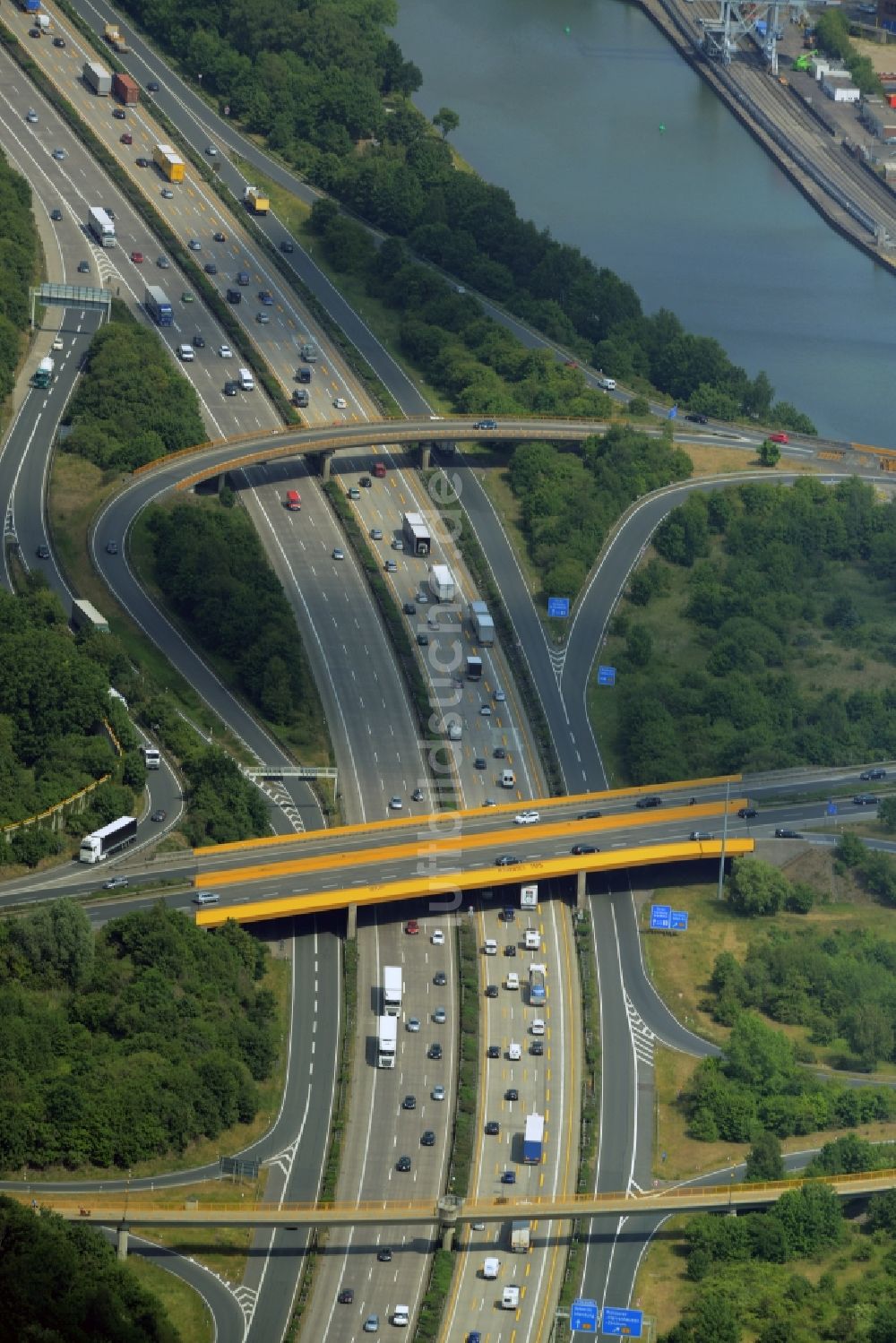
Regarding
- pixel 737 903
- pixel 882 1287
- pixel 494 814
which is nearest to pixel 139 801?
pixel 494 814

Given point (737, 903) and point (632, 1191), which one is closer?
point (632, 1191)

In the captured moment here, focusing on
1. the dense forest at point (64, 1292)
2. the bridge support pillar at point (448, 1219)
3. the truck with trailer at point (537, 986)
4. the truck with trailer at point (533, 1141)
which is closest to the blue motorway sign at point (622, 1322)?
the bridge support pillar at point (448, 1219)

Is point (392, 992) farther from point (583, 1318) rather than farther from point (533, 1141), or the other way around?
point (583, 1318)

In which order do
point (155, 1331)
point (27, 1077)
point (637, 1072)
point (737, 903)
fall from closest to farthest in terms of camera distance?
point (155, 1331), point (27, 1077), point (637, 1072), point (737, 903)

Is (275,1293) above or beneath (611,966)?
beneath

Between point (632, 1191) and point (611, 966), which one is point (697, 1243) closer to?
point (632, 1191)

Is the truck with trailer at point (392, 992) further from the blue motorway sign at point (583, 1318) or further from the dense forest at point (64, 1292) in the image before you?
the dense forest at point (64, 1292)

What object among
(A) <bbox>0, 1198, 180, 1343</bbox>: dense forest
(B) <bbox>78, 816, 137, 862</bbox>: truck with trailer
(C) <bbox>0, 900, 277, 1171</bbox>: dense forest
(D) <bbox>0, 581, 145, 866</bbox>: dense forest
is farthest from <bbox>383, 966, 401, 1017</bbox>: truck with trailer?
(A) <bbox>0, 1198, 180, 1343</bbox>: dense forest
